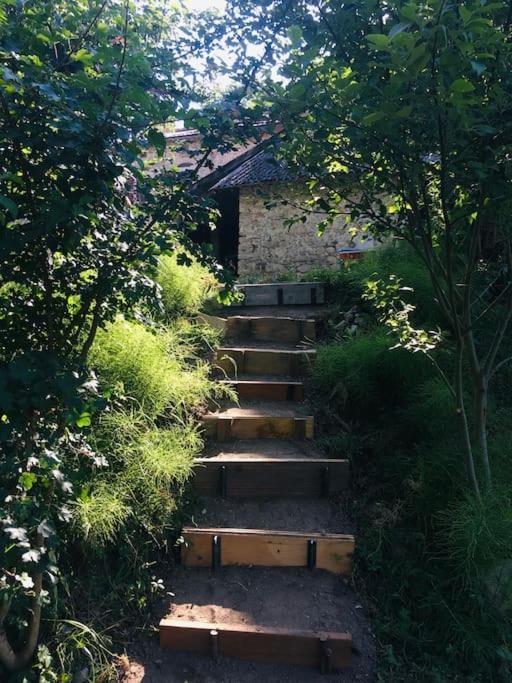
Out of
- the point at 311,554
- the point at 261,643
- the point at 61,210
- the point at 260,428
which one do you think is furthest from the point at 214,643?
the point at 61,210

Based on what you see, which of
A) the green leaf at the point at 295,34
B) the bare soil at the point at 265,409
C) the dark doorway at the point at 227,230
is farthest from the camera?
the dark doorway at the point at 227,230

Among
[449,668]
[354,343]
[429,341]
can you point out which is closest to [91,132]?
[429,341]

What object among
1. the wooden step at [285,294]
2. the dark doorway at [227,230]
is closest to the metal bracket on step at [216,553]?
the wooden step at [285,294]

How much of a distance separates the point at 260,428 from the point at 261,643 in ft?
4.89

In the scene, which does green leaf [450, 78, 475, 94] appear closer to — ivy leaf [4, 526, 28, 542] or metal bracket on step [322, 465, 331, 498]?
ivy leaf [4, 526, 28, 542]

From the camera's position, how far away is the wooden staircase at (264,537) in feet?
6.97

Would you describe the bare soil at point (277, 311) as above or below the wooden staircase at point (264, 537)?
above

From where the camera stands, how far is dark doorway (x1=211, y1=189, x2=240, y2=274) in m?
11.2

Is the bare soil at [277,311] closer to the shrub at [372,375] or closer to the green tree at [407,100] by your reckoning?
the shrub at [372,375]

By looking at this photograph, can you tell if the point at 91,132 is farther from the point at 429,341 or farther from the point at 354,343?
the point at 354,343

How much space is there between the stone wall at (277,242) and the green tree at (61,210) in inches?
314

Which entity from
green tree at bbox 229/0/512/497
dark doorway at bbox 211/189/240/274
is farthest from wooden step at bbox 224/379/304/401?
dark doorway at bbox 211/189/240/274

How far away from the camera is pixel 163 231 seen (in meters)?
1.78

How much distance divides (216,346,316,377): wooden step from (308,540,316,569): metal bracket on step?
178 centimetres
